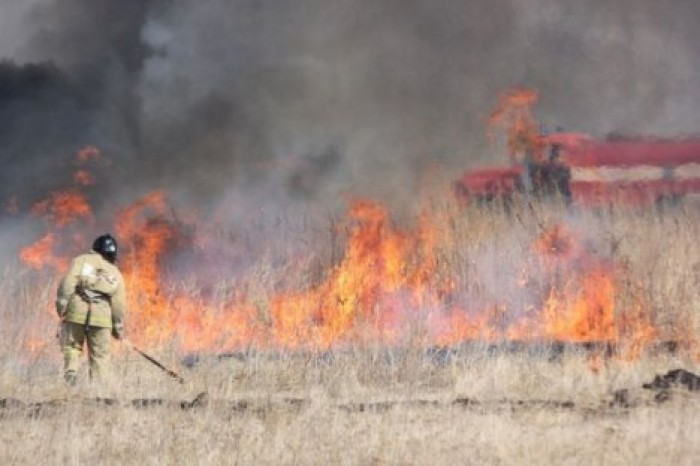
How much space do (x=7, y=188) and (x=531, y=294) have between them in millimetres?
10213

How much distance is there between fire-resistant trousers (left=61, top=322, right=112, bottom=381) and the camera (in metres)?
8.99

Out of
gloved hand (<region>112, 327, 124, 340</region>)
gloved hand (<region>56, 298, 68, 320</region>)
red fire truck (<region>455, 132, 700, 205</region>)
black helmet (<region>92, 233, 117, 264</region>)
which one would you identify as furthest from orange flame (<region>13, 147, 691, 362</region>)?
red fire truck (<region>455, 132, 700, 205</region>)

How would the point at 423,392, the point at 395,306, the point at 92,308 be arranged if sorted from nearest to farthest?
the point at 423,392
the point at 92,308
the point at 395,306

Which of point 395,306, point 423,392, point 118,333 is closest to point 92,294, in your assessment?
point 118,333

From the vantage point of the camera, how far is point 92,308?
359 inches

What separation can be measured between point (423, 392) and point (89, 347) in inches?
142

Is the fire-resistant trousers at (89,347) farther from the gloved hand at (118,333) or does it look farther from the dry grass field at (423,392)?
the dry grass field at (423,392)

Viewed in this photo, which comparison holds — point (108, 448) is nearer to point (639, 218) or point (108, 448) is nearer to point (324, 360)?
point (324, 360)

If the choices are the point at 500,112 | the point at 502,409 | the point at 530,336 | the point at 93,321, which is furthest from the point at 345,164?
the point at 502,409

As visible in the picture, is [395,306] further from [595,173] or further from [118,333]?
[595,173]

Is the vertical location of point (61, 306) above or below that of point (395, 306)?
below

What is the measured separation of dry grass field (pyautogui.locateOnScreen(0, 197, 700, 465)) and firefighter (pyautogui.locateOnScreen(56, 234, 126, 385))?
30 cm

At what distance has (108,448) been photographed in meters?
5.97

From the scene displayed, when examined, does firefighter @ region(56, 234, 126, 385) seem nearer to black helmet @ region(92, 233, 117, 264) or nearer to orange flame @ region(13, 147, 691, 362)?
black helmet @ region(92, 233, 117, 264)
